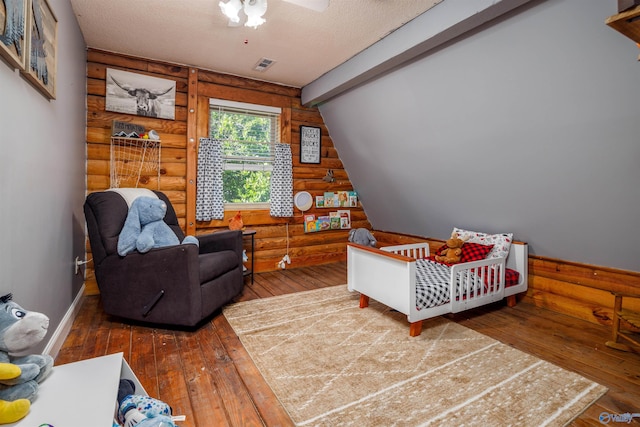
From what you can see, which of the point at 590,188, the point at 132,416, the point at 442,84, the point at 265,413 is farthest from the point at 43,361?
the point at 590,188

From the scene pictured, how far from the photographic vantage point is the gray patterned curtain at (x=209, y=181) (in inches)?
138

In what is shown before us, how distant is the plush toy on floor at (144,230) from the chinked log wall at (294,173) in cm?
98

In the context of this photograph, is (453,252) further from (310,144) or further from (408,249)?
(310,144)

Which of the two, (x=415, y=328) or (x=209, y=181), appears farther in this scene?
(x=209, y=181)

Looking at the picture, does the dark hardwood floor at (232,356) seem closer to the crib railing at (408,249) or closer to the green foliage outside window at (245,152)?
the crib railing at (408,249)

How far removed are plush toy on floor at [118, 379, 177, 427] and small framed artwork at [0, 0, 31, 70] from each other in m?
1.38

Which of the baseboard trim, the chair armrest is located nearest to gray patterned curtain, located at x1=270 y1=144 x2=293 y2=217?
the chair armrest

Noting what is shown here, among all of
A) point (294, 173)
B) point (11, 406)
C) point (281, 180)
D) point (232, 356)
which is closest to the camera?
point (11, 406)

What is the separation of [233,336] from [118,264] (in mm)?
987

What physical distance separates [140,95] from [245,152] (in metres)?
1.22

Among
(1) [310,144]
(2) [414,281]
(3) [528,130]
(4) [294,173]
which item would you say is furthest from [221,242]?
(3) [528,130]

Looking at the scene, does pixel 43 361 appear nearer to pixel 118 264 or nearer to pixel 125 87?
pixel 118 264

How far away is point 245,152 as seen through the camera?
3887 mm

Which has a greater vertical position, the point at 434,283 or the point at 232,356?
the point at 434,283
